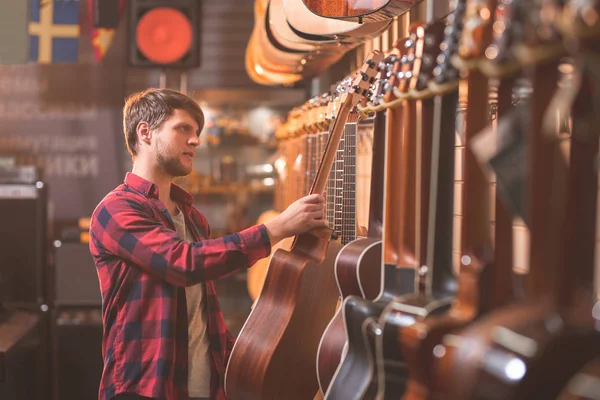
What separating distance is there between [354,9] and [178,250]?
2.28 feet

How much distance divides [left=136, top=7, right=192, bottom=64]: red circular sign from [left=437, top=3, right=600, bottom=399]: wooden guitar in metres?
3.41

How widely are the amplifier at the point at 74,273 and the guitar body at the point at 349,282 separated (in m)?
2.99

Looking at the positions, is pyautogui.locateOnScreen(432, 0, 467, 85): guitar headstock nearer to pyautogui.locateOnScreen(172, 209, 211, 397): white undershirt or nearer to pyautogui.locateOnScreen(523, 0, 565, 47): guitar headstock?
pyautogui.locateOnScreen(523, 0, 565, 47): guitar headstock

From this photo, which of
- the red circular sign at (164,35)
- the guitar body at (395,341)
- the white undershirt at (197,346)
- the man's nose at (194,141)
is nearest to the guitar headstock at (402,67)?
the guitar body at (395,341)

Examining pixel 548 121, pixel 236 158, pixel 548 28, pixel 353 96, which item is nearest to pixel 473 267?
pixel 548 121

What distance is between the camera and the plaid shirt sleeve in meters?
1.73

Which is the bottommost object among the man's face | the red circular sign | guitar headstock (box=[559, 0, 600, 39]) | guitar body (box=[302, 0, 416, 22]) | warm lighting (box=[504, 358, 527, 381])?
warm lighting (box=[504, 358, 527, 381])

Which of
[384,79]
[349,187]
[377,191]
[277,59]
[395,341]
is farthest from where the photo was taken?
[277,59]

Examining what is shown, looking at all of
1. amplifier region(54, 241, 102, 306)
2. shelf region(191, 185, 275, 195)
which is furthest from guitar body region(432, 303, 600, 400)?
shelf region(191, 185, 275, 195)

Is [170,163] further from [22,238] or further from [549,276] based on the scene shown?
[22,238]

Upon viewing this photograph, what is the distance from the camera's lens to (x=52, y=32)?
502 centimetres

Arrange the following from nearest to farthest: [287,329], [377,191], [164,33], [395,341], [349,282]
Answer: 1. [395,341]
2. [349,282]
3. [377,191]
4. [287,329]
5. [164,33]

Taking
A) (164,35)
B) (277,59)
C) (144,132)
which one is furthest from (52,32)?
(144,132)

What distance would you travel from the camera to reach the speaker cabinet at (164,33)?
13.1 feet
